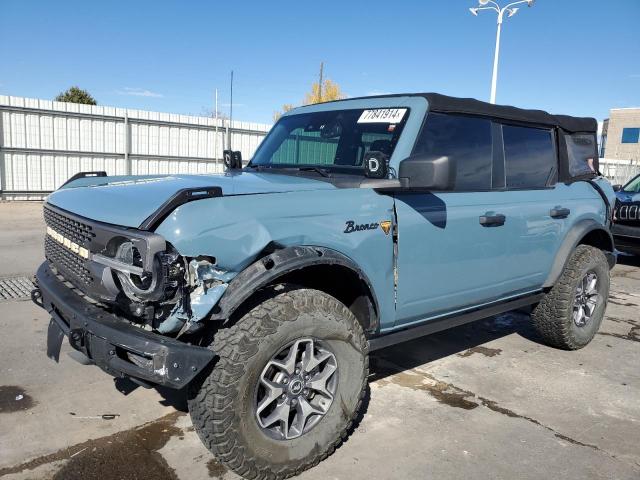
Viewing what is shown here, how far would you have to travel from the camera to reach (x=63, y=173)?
1533 cm

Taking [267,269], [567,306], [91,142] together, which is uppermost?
[91,142]

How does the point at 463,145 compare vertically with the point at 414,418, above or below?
above

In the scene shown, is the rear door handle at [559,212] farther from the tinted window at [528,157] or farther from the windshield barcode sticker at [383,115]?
the windshield barcode sticker at [383,115]

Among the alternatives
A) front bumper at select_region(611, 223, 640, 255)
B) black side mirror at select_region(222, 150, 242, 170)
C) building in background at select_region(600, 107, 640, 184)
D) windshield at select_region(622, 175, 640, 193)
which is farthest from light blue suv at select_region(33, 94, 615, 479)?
building in background at select_region(600, 107, 640, 184)

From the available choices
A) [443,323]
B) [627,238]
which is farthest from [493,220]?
[627,238]

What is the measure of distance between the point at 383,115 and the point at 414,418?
2025 mm

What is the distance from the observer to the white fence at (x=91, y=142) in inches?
565

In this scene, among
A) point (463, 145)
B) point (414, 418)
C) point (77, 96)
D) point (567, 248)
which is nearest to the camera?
point (414, 418)

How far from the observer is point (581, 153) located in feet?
16.1

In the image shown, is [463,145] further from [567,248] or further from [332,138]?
[567,248]

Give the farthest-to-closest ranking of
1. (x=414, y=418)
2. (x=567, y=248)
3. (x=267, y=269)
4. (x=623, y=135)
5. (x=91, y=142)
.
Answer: (x=623, y=135), (x=91, y=142), (x=567, y=248), (x=414, y=418), (x=267, y=269)

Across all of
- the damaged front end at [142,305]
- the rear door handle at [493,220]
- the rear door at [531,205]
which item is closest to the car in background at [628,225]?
the rear door at [531,205]

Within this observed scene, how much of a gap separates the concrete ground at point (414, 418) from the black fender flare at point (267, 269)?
102cm

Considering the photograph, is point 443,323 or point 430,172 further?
point 443,323
